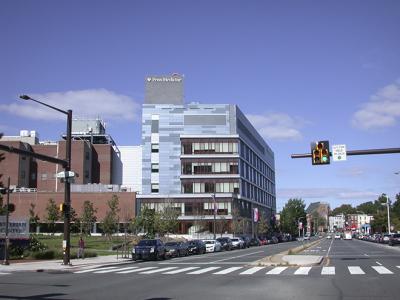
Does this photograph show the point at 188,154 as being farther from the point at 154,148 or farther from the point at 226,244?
the point at 226,244

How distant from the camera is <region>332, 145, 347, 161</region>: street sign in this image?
26703mm

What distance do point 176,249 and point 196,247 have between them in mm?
6719

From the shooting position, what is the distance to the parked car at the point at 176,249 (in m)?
42.1

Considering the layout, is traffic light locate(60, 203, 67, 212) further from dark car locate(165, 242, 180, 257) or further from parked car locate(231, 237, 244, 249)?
parked car locate(231, 237, 244, 249)

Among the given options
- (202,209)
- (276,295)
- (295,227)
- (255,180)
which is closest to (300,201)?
(295,227)

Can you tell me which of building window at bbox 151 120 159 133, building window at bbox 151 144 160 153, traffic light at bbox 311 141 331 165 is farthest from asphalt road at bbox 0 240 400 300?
building window at bbox 151 120 159 133

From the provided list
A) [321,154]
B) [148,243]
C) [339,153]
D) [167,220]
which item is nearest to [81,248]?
[148,243]

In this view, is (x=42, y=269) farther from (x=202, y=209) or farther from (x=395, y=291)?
(x=202, y=209)

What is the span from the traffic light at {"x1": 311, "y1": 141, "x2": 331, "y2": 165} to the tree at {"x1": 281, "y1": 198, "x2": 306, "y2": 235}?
142471mm

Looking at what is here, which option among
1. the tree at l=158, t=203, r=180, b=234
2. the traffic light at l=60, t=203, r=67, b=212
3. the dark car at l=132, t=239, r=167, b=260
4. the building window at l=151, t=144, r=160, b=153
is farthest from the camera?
the building window at l=151, t=144, r=160, b=153

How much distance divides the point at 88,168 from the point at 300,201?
82.2 m

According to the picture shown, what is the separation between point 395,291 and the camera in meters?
16.0

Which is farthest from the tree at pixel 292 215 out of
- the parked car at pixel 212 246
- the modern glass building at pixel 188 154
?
the parked car at pixel 212 246

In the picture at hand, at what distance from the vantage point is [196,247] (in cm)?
5009
